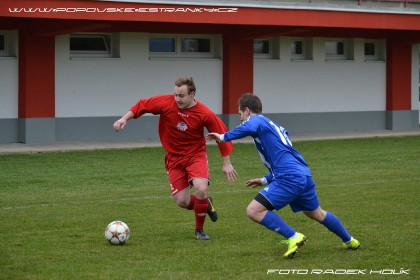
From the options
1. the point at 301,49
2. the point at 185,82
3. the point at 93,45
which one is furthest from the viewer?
the point at 301,49

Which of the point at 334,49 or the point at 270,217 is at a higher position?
the point at 334,49

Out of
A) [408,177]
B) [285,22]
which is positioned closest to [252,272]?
[408,177]

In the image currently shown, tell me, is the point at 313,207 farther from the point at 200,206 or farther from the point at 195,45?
the point at 195,45

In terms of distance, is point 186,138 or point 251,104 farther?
point 186,138

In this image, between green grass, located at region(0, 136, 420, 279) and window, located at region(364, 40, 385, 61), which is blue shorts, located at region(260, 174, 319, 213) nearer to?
green grass, located at region(0, 136, 420, 279)

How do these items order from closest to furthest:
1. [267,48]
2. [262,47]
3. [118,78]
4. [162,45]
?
[118,78]
[162,45]
[262,47]
[267,48]

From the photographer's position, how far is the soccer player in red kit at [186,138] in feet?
35.1

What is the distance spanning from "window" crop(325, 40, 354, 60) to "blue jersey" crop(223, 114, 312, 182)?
20113 millimetres

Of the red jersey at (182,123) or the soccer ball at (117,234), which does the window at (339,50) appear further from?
the soccer ball at (117,234)

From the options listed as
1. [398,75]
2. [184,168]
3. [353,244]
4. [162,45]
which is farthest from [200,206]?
[398,75]

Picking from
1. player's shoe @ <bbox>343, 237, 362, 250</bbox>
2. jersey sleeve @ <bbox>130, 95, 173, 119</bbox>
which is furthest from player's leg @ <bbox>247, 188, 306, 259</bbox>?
jersey sleeve @ <bbox>130, 95, 173, 119</bbox>

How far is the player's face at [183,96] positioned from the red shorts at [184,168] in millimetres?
649

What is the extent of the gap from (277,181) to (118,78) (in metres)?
15.9

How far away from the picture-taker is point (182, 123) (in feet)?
35.6
